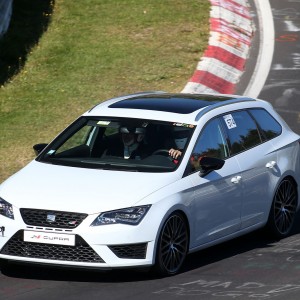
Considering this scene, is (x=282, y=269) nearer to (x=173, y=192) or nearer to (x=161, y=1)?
(x=173, y=192)

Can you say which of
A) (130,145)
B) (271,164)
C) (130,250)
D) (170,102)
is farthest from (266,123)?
(130,250)

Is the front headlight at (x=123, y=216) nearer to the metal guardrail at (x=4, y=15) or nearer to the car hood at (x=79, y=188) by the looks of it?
the car hood at (x=79, y=188)

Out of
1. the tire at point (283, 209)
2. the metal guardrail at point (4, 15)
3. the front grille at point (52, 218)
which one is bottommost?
the tire at point (283, 209)

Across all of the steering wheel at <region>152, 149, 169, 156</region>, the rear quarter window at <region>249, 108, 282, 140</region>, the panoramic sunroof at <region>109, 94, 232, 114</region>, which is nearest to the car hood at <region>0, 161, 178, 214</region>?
the steering wheel at <region>152, 149, 169, 156</region>

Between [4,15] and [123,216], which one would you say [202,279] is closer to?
[123,216]

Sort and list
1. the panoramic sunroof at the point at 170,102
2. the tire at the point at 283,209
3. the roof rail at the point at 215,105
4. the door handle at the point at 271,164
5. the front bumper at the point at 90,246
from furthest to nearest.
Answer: the tire at the point at 283,209 → the door handle at the point at 271,164 → the panoramic sunroof at the point at 170,102 → the roof rail at the point at 215,105 → the front bumper at the point at 90,246

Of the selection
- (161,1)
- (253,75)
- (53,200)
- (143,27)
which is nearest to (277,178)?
(53,200)

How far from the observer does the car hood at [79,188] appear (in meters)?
9.57

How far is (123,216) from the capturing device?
31.3 ft

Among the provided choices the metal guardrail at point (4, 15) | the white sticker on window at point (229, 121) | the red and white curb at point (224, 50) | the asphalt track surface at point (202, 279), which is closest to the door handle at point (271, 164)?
the white sticker on window at point (229, 121)

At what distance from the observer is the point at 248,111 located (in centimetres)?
1185

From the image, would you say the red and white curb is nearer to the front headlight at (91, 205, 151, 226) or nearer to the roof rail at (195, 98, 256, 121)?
the roof rail at (195, 98, 256, 121)

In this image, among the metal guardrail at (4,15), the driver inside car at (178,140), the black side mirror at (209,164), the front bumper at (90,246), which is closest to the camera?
the front bumper at (90,246)

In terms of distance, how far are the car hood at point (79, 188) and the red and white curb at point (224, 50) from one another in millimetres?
8274
